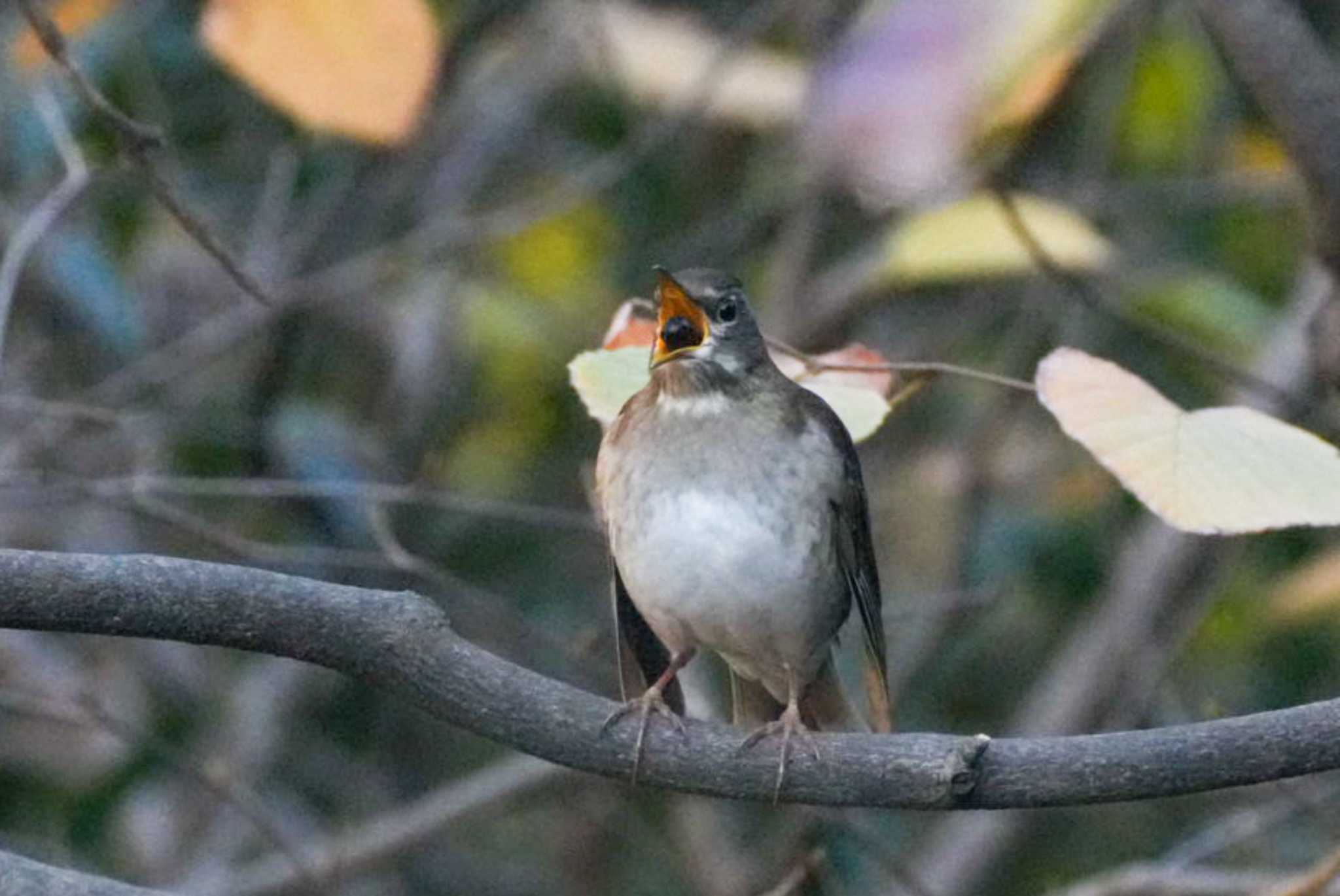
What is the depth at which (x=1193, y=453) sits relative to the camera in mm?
2889

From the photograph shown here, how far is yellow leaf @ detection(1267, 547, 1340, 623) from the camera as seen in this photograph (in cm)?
510

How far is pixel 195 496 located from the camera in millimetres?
5531

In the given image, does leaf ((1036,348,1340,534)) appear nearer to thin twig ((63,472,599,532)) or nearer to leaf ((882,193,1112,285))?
leaf ((882,193,1112,285))

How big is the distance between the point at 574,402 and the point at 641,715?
3398 mm

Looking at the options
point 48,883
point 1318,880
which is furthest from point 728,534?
point 48,883

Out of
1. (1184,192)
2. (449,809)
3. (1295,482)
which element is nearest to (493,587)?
(449,809)

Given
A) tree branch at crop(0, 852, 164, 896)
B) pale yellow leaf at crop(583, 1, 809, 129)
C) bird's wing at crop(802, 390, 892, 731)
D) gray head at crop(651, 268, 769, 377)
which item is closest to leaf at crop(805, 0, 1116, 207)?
gray head at crop(651, 268, 769, 377)

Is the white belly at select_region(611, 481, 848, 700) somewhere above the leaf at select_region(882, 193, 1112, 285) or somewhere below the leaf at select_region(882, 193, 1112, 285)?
below

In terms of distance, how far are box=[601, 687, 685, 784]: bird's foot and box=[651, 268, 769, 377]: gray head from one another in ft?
2.71

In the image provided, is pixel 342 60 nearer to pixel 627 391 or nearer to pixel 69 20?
pixel 627 391

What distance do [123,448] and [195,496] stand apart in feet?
0.75

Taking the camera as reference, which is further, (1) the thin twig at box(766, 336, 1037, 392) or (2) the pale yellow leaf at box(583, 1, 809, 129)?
(2) the pale yellow leaf at box(583, 1, 809, 129)

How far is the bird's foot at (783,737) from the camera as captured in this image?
284 centimetres

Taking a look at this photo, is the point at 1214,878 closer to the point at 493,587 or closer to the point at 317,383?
the point at 493,587
